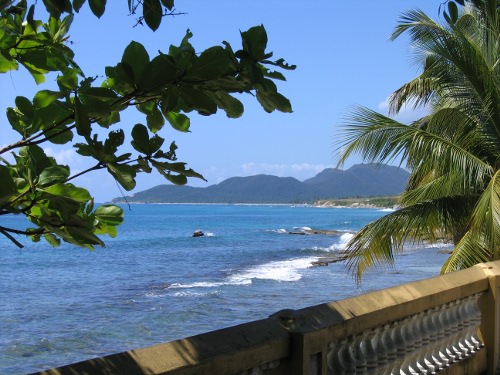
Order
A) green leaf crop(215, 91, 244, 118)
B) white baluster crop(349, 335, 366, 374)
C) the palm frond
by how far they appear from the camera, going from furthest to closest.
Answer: the palm frond → white baluster crop(349, 335, 366, 374) → green leaf crop(215, 91, 244, 118)

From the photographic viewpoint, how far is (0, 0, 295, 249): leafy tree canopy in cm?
181

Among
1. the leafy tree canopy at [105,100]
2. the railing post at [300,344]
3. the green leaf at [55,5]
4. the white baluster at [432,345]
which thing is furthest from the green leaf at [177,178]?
the white baluster at [432,345]

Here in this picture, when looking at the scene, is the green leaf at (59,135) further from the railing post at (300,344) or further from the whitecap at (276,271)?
the whitecap at (276,271)

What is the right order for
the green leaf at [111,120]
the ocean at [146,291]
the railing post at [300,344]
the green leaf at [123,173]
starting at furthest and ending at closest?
the ocean at [146,291] < the railing post at [300,344] < the green leaf at [111,120] < the green leaf at [123,173]

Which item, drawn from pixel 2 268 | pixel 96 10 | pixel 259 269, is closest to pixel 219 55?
pixel 96 10

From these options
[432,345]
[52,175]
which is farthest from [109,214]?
[432,345]

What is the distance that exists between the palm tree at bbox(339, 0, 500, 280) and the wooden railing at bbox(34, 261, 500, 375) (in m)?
4.04

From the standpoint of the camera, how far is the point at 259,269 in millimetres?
39281

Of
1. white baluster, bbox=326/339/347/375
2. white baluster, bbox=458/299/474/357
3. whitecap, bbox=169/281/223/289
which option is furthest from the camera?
whitecap, bbox=169/281/223/289

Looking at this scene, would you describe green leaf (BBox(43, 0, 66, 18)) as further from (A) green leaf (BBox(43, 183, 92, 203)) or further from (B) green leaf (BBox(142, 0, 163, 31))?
(A) green leaf (BBox(43, 183, 92, 203))

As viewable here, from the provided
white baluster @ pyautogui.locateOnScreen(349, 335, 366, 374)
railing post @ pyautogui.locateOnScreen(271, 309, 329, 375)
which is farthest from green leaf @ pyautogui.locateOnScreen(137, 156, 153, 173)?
white baluster @ pyautogui.locateOnScreen(349, 335, 366, 374)

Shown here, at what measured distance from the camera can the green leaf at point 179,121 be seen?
2.29 meters

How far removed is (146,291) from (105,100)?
30272mm

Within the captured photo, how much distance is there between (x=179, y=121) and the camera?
2.31 m
